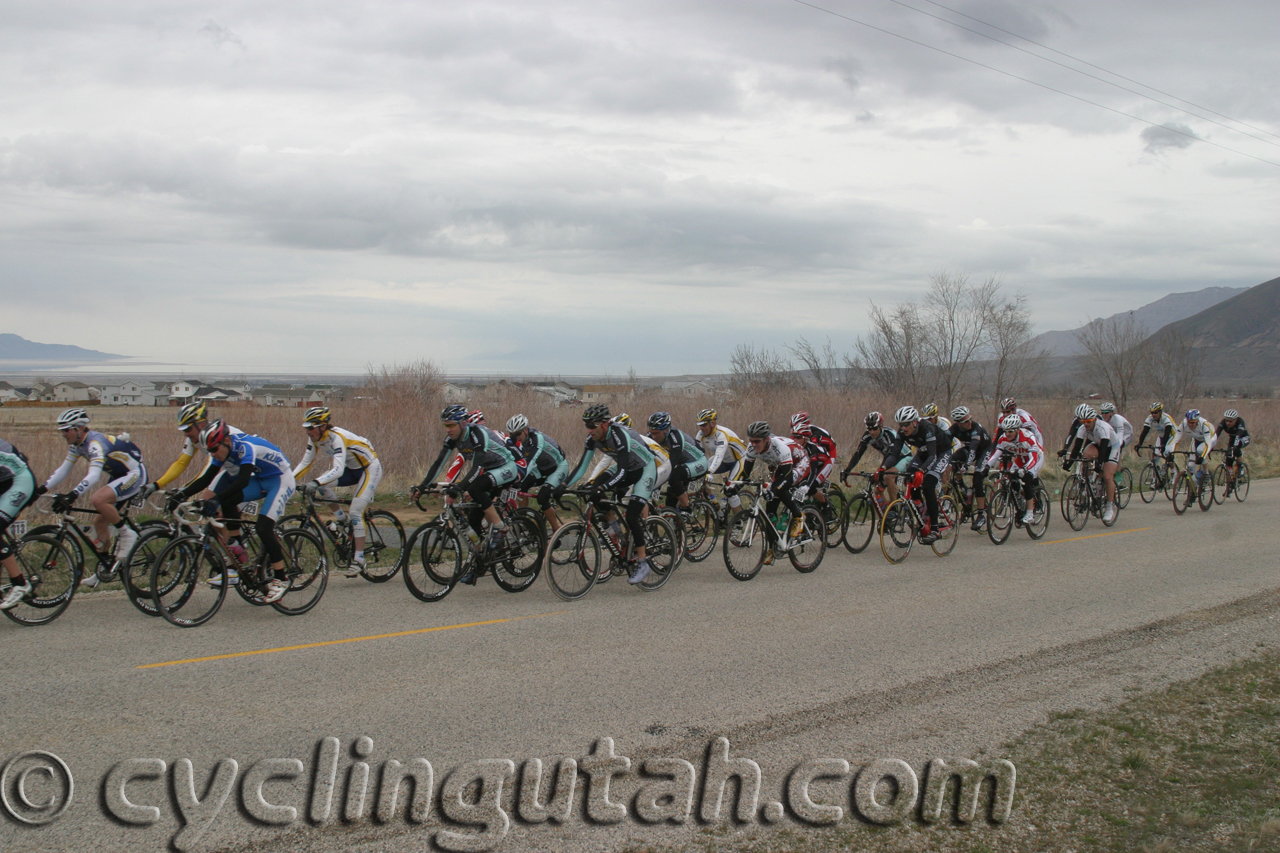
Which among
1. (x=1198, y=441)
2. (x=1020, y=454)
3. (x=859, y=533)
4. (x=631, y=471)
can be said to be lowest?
(x=859, y=533)

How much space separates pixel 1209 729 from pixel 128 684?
705 centimetres

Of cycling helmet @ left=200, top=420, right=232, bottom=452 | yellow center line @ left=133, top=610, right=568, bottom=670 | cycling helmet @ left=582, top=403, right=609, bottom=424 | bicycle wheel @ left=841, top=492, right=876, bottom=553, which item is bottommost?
yellow center line @ left=133, top=610, right=568, bottom=670

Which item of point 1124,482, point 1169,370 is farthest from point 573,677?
point 1169,370

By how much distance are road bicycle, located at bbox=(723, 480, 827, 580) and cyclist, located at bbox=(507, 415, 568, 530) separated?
2.25m

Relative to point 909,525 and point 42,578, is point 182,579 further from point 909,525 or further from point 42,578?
point 909,525

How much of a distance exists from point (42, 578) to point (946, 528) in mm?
10543

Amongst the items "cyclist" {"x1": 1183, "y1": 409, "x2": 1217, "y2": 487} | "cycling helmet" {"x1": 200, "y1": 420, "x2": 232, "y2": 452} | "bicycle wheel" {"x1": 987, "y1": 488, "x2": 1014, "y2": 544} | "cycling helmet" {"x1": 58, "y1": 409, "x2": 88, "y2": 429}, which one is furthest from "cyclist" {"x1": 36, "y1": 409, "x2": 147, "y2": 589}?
"cyclist" {"x1": 1183, "y1": 409, "x2": 1217, "y2": 487}

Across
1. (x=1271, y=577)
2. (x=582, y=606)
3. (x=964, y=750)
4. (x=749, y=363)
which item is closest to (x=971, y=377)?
(x=749, y=363)

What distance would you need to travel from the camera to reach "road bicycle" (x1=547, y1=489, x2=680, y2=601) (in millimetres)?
9375

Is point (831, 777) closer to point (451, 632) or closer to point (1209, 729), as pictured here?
point (1209, 729)

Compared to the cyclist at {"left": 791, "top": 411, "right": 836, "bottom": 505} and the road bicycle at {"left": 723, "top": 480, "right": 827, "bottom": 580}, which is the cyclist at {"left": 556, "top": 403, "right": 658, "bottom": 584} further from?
the cyclist at {"left": 791, "top": 411, "right": 836, "bottom": 505}

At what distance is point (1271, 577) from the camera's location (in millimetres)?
10586

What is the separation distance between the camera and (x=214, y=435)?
8336mm

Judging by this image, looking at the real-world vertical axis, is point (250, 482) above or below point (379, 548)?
above
